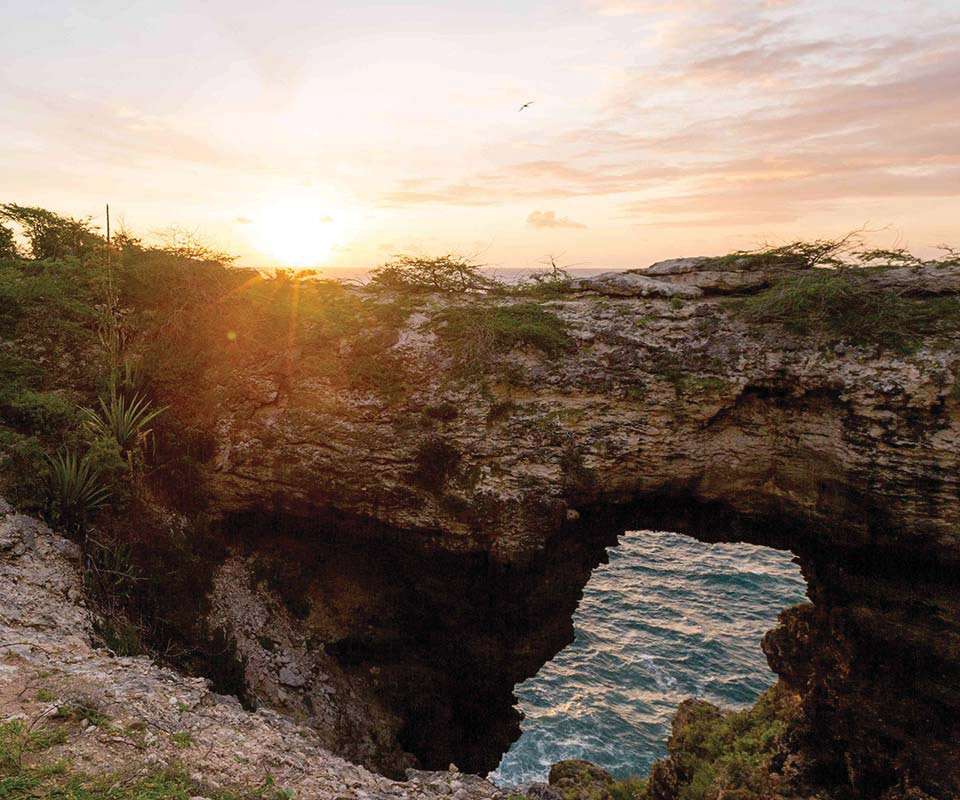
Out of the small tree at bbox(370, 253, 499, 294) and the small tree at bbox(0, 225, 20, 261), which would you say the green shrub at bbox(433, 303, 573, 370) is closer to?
the small tree at bbox(370, 253, 499, 294)

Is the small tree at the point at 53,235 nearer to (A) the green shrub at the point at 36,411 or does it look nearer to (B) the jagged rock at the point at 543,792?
Answer: (A) the green shrub at the point at 36,411

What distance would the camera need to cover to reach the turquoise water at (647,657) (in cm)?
1997

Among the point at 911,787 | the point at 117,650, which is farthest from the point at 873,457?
the point at 117,650

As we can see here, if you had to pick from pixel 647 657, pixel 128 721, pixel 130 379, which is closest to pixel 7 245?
pixel 130 379

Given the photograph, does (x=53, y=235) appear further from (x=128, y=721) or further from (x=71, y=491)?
(x=128, y=721)

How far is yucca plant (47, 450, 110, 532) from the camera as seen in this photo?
8430mm

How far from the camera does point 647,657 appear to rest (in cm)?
2469

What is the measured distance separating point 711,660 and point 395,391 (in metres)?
21.0

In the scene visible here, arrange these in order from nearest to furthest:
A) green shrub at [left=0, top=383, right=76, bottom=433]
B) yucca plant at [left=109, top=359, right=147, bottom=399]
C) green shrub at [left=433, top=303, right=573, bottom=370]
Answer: green shrub at [left=0, top=383, right=76, bottom=433] → green shrub at [left=433, top=303, right=573, bottom=370] → yucca plant at [left=109, top=359, right=147, bottom=399]

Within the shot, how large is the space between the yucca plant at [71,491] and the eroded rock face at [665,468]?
2.12m

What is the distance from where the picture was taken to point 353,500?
10438mm

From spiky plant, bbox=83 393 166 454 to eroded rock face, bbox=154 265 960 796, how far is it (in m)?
1.12

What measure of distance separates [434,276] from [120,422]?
645 cm

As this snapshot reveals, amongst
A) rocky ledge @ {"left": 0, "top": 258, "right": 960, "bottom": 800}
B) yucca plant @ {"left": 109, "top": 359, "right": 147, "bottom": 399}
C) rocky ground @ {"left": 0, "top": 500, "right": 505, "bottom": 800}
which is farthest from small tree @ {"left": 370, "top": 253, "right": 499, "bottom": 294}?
rocky ground @ {"left": 0, "top": 500, "right": 505, "bottom": 800}
